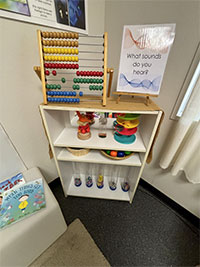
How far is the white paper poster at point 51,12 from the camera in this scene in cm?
51

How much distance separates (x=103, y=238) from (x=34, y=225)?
0.59 meters

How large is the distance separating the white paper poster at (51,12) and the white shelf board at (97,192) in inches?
54.6

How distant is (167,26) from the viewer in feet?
1.44

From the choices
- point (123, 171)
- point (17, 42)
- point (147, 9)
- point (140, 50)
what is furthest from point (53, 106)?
point (123, 171)

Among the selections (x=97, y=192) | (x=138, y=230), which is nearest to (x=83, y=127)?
(x=97, y=192)

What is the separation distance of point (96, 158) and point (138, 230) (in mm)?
Result: 775

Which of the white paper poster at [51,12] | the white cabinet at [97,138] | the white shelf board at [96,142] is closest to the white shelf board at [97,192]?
the white cabinet at [97,138]

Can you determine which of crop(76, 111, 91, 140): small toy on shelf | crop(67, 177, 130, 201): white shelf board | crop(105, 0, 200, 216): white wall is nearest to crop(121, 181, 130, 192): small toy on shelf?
crop(67, 177, 130, 201): white shelf board

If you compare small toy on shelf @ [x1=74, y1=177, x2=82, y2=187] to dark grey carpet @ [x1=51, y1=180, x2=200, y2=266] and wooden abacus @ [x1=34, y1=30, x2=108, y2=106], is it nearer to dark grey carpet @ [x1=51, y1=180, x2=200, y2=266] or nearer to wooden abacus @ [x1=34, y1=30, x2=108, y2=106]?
dark grey carpet @ [x1=51, y1=180, x2=200, y2=266]

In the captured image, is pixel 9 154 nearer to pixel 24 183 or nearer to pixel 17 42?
pixel 24 183

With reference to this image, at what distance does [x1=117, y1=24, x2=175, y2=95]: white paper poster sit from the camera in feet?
1.53

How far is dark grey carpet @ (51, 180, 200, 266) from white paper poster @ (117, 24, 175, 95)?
3.73 ft

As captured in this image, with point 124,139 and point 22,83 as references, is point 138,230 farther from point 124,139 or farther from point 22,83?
point 22,83


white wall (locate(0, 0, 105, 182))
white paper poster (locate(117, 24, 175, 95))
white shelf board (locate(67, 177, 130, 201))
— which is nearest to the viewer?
white paper poster (locate(117, 24, 175, 95))
